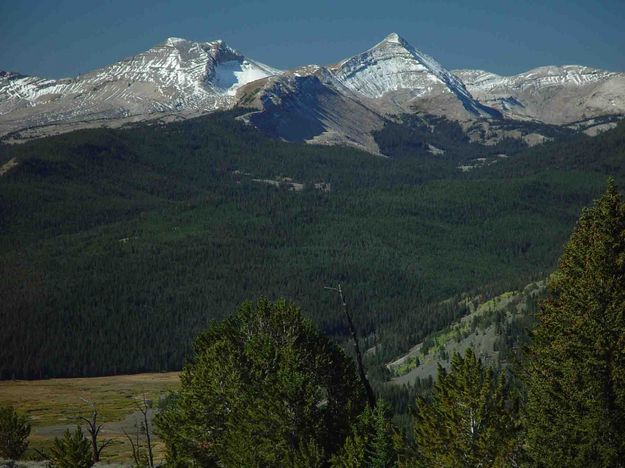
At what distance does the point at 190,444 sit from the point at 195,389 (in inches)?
173

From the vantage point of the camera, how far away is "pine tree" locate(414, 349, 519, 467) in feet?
156

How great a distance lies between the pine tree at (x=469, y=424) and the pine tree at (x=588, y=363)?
2.24 metres

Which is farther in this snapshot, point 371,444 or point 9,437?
point 9,437

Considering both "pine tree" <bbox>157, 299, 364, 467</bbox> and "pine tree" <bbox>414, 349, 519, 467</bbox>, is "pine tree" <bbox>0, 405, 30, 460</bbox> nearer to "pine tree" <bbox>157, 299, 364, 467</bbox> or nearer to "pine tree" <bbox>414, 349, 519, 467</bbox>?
"pine tree" <bbox>157, 299, 364, 467</bbox>

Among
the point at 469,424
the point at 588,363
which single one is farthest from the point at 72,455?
the point at 588,363

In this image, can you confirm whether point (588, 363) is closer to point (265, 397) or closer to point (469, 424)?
point (469, 424)

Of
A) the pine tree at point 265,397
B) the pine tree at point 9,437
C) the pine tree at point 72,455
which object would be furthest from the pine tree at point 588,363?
the pine tree at point 9,437

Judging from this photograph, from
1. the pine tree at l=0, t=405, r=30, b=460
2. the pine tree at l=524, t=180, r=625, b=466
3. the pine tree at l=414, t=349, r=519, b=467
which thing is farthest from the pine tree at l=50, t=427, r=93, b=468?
the pine tree at l=524, t=180, r=625, b=466

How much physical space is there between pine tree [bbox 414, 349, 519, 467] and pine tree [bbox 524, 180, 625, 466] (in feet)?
7.36

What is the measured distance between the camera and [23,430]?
110375 millimetres

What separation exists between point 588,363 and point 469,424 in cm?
894

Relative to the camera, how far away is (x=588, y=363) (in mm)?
43125

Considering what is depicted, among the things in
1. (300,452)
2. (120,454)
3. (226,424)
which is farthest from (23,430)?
(300,452)

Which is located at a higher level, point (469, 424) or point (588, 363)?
point (588, 363)
